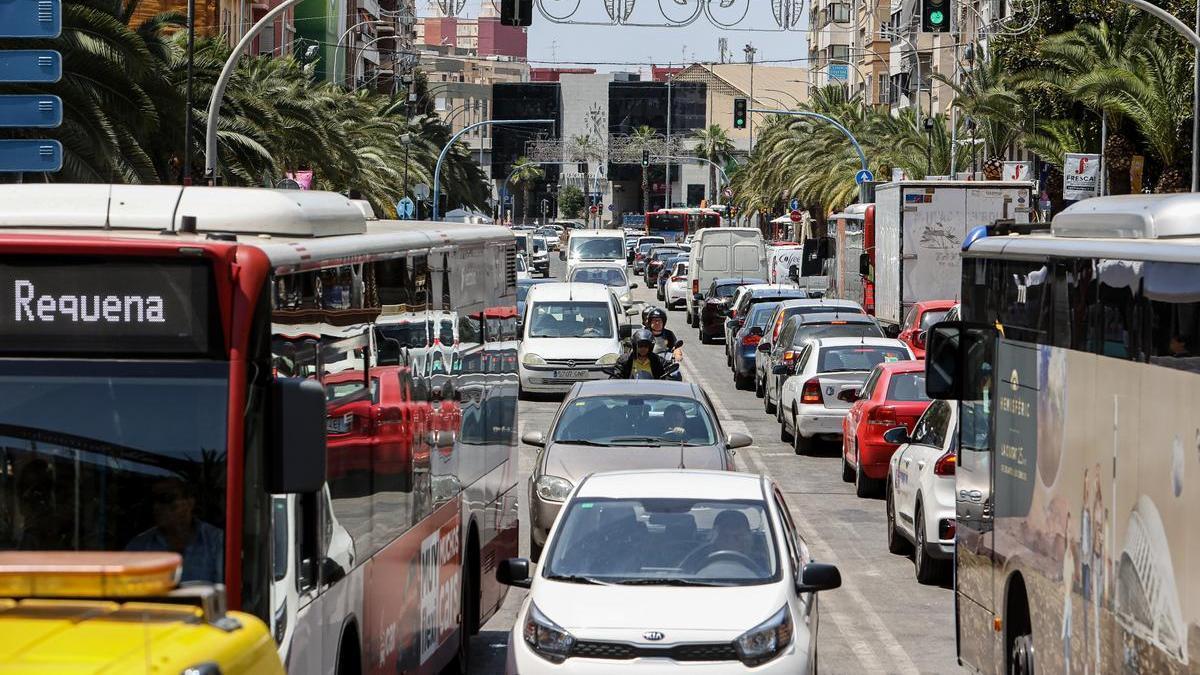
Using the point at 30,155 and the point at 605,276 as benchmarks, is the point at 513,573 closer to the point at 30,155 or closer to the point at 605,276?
the point at 30,155

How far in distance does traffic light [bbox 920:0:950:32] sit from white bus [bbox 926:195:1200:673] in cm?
1988

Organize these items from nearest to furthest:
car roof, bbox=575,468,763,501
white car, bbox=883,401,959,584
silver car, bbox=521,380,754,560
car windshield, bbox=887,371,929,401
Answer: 1. car roof, bbox=575,468,763,501
2. white car, bbox=883,401,959,584
3. silver car, bbox=521,380,754,560
4. car windshield, bbox=887,371,929,401

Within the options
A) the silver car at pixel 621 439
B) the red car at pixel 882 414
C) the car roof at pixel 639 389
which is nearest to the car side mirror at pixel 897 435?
the silver car at pixel 621 439

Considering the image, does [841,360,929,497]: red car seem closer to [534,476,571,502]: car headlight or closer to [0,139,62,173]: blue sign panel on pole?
[534,476,571,502]: car headlight

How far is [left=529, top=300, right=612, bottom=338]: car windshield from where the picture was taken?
3203cm

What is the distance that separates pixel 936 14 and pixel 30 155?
14.2 metres

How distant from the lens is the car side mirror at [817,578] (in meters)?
9.46

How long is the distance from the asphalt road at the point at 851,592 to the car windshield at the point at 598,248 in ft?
129

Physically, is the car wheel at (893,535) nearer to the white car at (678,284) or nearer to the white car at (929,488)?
the white car at (929,488)

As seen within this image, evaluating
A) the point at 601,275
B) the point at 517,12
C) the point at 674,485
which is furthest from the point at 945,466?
the point at 601,275

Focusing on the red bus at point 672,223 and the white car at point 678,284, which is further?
the red bus at point 672,223

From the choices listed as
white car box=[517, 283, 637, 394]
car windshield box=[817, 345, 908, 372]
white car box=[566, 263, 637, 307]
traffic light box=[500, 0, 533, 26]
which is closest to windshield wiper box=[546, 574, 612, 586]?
car windshield box=[817, 345, 908, 372]

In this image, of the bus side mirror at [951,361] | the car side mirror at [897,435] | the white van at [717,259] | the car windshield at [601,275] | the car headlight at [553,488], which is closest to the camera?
the bus side mirror at [951,361]

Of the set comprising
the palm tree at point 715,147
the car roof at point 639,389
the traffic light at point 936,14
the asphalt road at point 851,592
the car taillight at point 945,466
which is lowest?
the asphalt road at point 851,592
